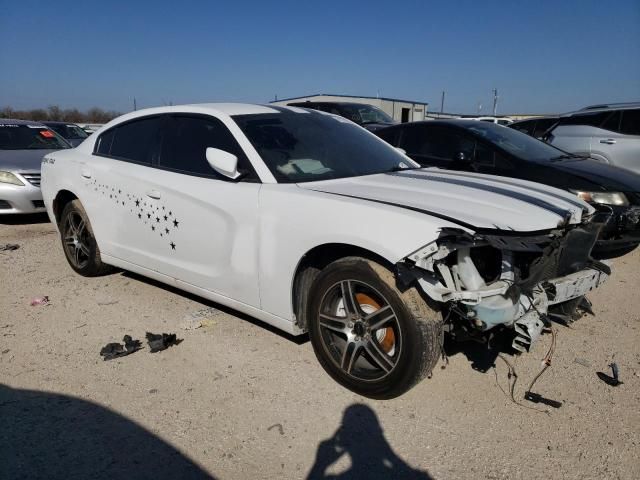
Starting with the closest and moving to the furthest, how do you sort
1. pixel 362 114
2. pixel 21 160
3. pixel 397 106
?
pixel 21 160
pixel 362 114
pixel 397 106

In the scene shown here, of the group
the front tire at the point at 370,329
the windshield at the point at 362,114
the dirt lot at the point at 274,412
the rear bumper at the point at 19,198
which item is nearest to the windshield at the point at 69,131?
the rear bumper at the point at 19,198

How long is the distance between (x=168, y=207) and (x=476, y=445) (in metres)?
2.50

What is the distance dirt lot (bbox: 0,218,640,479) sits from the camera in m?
2.30

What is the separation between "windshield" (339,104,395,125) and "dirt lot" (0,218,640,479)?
8.36 meters

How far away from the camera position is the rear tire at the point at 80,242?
460 cm

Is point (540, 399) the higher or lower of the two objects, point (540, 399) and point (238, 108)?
the lower

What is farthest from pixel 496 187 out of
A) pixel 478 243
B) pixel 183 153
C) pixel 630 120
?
pixel 630 120

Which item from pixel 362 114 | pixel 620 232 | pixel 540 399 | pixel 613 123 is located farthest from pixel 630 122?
pixel 540 399

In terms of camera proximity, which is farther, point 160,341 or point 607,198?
point 607,198

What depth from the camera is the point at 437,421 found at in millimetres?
2607

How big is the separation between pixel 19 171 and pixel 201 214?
5591mm

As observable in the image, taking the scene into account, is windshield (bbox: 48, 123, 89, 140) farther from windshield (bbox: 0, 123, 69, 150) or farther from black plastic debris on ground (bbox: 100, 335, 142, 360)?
black plastic debris on ground (bbox: 100, 335, 142, 360)

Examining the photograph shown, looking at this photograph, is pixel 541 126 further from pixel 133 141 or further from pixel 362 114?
pixel 133 141

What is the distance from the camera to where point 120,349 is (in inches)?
133
